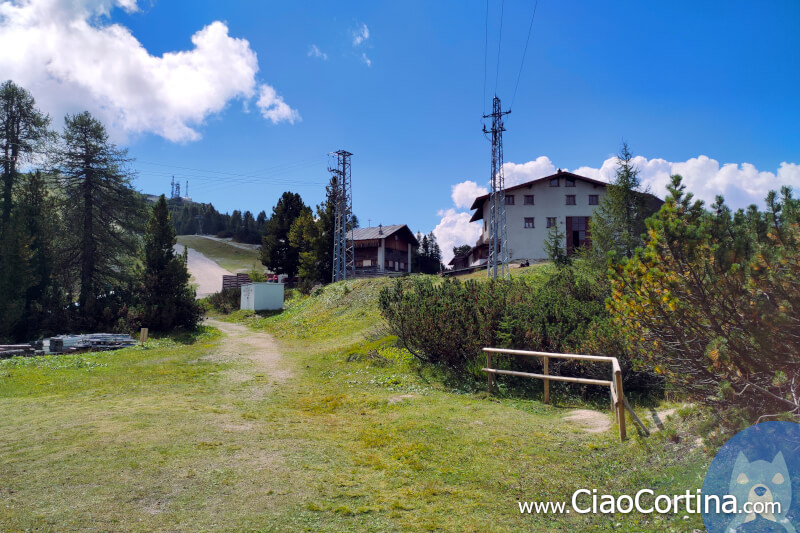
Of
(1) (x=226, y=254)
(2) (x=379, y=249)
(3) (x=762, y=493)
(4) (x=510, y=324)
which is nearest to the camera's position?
(3) (x=762, y=493)

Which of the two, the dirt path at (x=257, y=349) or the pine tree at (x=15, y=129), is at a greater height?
the pine tree at (x=15, y=129)

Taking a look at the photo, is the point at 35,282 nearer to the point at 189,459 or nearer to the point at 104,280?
the point at 104,280

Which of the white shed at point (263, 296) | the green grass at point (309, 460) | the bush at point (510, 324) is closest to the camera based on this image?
the green grass at point (309, 460)

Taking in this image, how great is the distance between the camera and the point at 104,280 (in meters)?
29.7

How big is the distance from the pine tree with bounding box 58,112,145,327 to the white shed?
8.62 meters

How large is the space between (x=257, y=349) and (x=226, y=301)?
23615 millimetres

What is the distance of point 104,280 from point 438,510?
105 feet

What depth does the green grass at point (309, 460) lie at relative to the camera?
431 cm

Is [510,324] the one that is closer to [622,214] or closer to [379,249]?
[622,214]

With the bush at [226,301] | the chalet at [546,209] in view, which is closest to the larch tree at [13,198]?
the bush at [226,301]

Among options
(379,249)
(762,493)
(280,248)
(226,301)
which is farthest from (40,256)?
(762,493)

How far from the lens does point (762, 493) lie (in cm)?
384

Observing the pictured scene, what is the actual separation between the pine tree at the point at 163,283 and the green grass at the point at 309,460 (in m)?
15.5

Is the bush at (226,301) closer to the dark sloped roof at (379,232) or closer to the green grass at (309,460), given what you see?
the dark sloped roof at (379,232)
